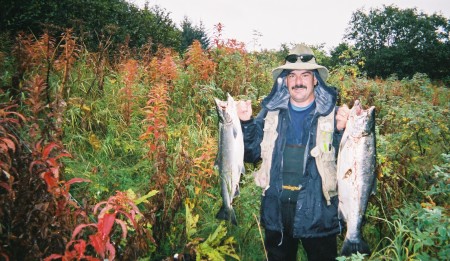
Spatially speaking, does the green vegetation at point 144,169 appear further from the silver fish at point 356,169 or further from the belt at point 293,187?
the belt at point 293,187

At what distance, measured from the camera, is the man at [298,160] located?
2543 millimetres

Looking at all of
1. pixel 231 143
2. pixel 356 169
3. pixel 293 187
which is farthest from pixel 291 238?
pixel 231 143

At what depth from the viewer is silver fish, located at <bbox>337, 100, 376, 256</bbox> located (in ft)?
7.63

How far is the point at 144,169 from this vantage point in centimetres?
402

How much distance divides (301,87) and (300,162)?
0.73m

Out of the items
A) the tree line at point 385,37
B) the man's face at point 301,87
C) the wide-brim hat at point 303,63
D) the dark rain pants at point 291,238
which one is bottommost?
the dark rain pants at point 291,238

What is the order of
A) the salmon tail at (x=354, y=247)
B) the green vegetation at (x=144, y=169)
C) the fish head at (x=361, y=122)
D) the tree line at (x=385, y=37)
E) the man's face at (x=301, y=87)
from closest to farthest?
the green vegetation at (x=144, y=169) → the fish head at (x=361, y=122) → the salmon tail at (x=354, y=247) → the man's face at (x=301, y=87) → the tree line at (x=385, y=37)

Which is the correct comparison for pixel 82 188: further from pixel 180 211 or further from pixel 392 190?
pixel 392 190

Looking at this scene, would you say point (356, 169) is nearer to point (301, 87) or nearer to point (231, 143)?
point (301, 87)

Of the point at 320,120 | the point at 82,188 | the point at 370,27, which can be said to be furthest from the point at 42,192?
the point at 370,27

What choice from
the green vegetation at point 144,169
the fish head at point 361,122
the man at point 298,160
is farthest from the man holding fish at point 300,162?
the green vegetation at point 144,169

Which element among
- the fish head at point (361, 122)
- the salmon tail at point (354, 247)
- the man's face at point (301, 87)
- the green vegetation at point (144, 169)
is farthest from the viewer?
the man's face at point (301, 87)

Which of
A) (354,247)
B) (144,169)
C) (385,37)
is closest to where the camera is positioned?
(354,247)

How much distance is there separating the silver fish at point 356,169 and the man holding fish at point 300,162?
0.02 m
